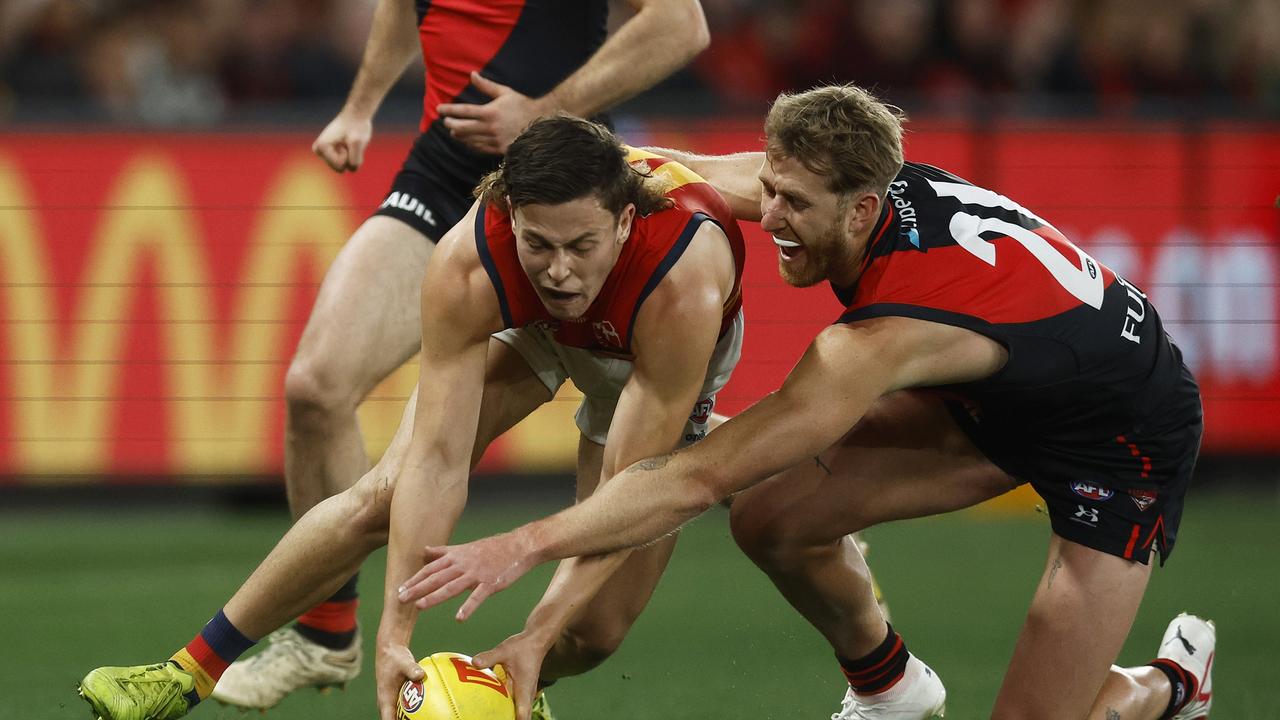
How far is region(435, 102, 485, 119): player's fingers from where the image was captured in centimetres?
505

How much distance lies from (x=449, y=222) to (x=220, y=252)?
3660 mm

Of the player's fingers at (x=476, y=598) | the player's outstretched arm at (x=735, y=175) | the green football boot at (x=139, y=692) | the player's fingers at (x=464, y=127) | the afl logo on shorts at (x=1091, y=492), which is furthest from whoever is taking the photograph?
the player's fingers at (x=464, y=127)

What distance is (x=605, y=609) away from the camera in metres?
4.91

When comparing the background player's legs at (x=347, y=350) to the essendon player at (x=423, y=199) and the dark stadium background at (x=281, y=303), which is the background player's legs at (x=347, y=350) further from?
the dark stadium background at (x=281, y=303)

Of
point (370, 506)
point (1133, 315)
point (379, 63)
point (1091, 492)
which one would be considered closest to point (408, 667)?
point (370, 506)

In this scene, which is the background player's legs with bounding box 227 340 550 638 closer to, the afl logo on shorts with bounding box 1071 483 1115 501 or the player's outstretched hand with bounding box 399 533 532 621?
the player's outstretched hand with bounding box 399 533 532 621

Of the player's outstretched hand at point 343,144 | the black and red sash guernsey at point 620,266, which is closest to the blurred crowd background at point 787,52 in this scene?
the player's outstretched hand at point 343,144

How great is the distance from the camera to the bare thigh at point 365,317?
5.12m

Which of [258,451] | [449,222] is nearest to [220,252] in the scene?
[258,451]

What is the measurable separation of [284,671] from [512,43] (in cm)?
207

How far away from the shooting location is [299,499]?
532 centimetres

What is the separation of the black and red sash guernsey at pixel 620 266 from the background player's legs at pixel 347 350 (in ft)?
2.85

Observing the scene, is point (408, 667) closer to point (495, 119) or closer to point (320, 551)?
point (320, 551)

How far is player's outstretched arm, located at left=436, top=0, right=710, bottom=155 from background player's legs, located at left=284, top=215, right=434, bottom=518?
0.46 m
